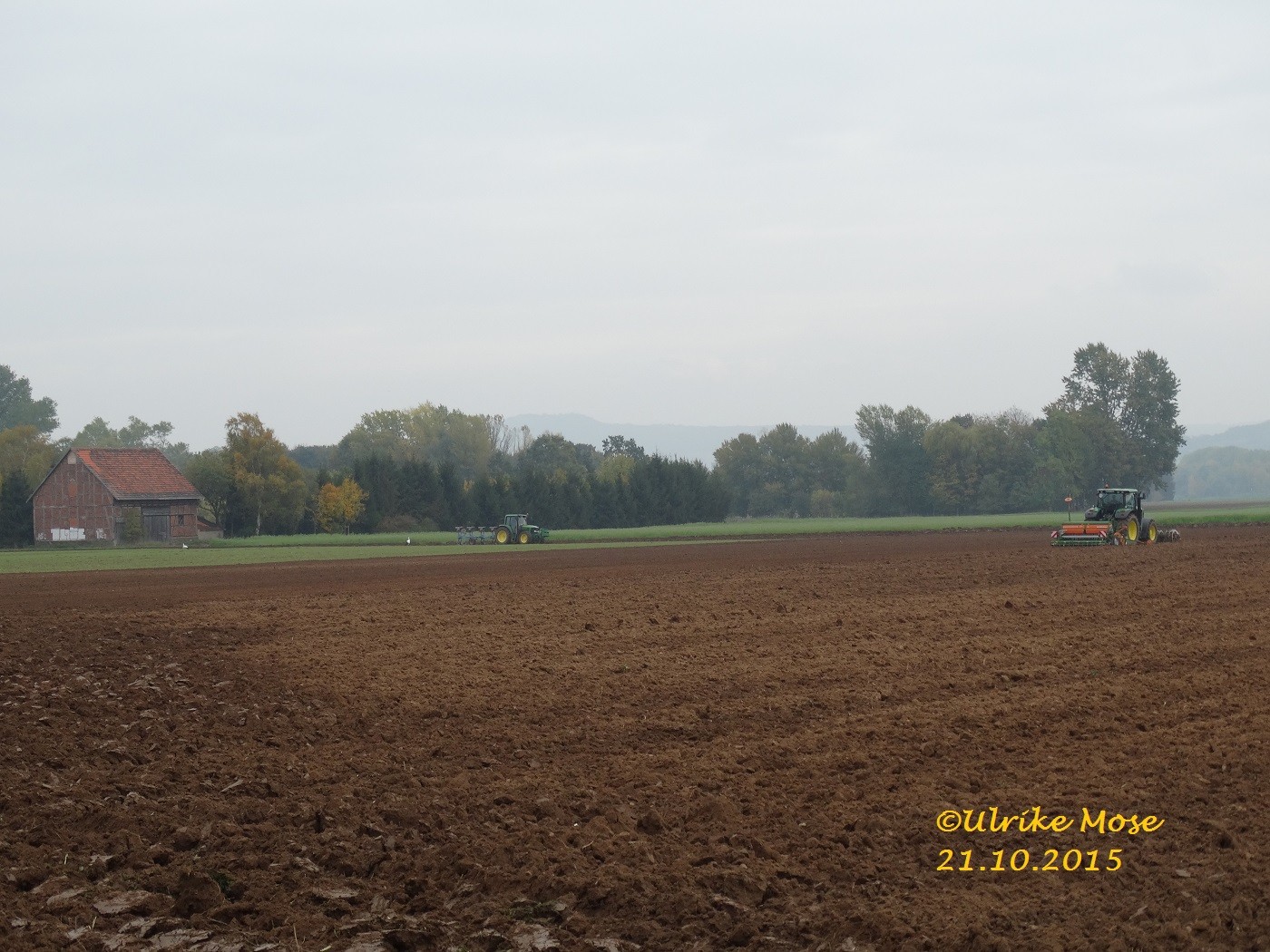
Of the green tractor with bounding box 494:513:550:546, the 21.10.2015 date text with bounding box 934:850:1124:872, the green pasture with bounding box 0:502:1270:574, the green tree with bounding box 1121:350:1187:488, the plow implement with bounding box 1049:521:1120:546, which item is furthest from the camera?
the green tree with bounding box 1121:350:1187:488

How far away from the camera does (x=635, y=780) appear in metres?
10.5

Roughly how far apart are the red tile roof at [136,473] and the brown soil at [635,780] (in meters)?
68.5

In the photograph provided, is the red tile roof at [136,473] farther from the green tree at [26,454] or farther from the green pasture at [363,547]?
the green tree at [26,454]

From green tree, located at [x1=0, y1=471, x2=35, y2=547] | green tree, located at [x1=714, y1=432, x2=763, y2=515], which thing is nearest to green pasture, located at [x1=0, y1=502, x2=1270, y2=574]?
green tree, located at [x1=0, y1=471, x2=35, y2=547]

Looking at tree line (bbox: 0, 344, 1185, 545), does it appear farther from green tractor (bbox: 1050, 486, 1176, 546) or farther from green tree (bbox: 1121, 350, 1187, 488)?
green tractor (bbox: 1050, 486, 1176, 546)

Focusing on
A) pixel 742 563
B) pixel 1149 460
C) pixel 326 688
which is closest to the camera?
pixel 326 688

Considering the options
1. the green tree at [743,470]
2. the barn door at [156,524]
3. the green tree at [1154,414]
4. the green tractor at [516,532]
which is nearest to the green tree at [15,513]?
the barn door at [156,524]

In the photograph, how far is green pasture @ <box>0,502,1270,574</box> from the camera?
5174cm

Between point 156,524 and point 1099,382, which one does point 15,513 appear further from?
point 1099,382

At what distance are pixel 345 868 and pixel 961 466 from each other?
125 metres

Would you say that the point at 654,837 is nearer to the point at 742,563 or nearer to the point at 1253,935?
the point at 1253,935

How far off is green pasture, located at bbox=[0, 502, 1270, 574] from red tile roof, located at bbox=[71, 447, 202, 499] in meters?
5.86

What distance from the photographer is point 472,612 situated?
79.0 ft

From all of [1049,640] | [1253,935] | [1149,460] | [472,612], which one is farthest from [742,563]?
[1149,460]
